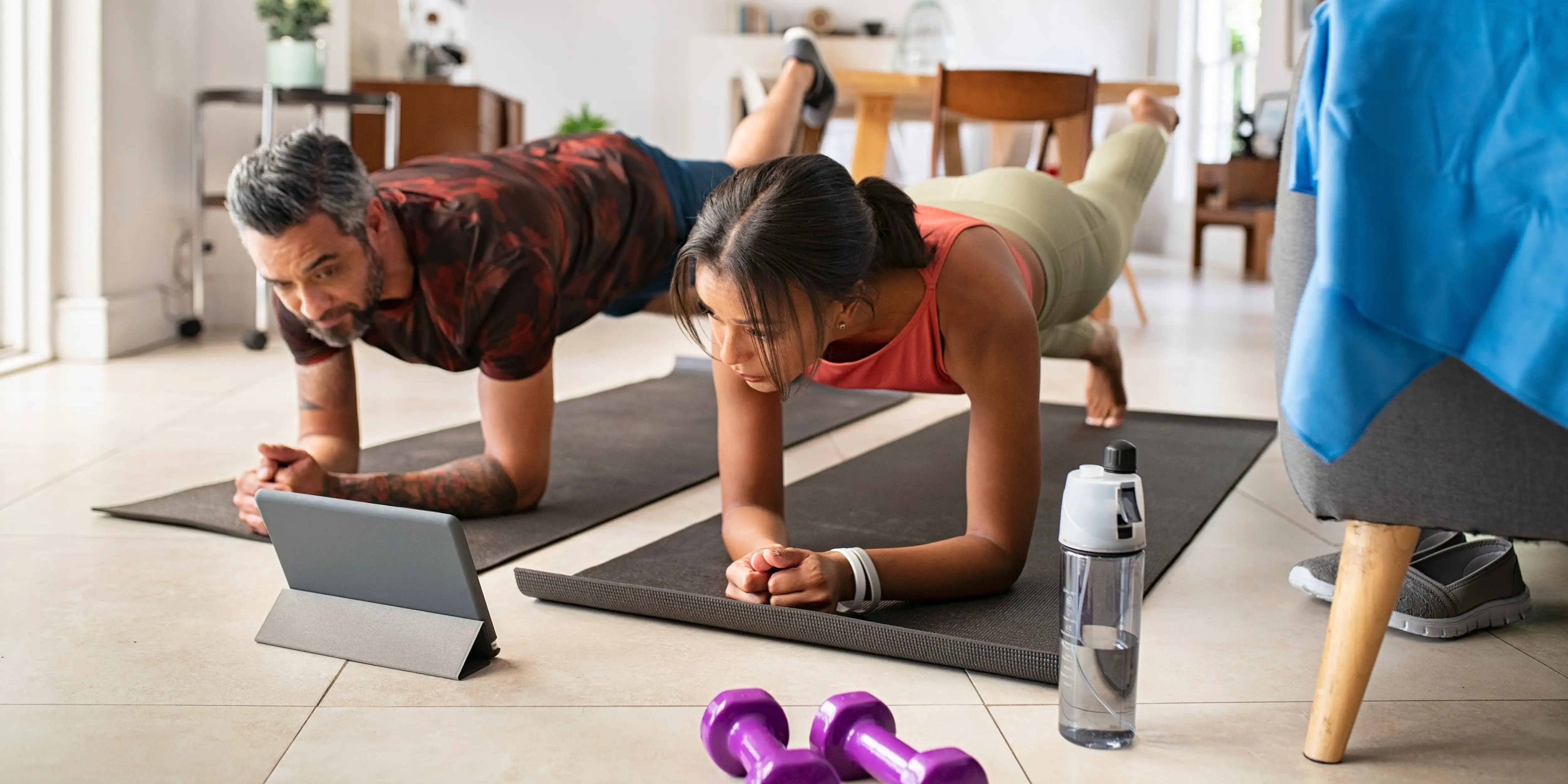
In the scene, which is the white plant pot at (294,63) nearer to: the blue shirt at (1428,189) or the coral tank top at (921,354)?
the coral tank top at (921,354)

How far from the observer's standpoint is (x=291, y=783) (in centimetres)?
106

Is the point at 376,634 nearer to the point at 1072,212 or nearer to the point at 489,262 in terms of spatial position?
the point at 489,262

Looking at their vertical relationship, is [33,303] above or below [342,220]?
below

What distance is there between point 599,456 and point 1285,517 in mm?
1237

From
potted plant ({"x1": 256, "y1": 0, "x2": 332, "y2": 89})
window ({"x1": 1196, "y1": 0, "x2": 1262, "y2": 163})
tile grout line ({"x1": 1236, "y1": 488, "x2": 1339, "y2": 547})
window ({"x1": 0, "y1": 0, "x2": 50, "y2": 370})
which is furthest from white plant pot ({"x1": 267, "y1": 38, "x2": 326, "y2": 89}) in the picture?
window ({"x1": 1196, "y1": 0, "x2": 1262, "y2": 163})

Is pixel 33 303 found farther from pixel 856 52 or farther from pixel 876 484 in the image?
pixel 856 52

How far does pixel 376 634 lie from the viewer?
1368 millimetres

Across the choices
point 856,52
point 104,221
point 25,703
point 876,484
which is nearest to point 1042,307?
point 876,484

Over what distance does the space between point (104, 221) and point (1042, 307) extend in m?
3.02

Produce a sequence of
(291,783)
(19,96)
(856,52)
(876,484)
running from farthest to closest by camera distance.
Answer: (856,52) < (19,96) < (876,484) < (291,783)

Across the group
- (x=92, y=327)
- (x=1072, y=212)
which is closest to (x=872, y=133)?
(x=1072, y=212)

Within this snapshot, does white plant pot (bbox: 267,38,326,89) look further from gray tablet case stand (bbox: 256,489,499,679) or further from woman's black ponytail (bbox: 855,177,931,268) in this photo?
woman's black ponytail (bbox: 855,177,931,268)

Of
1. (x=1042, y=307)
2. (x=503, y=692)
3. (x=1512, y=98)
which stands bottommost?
(x=503, y=692)

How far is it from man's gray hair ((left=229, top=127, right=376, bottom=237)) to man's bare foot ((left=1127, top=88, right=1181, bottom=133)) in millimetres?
1813
